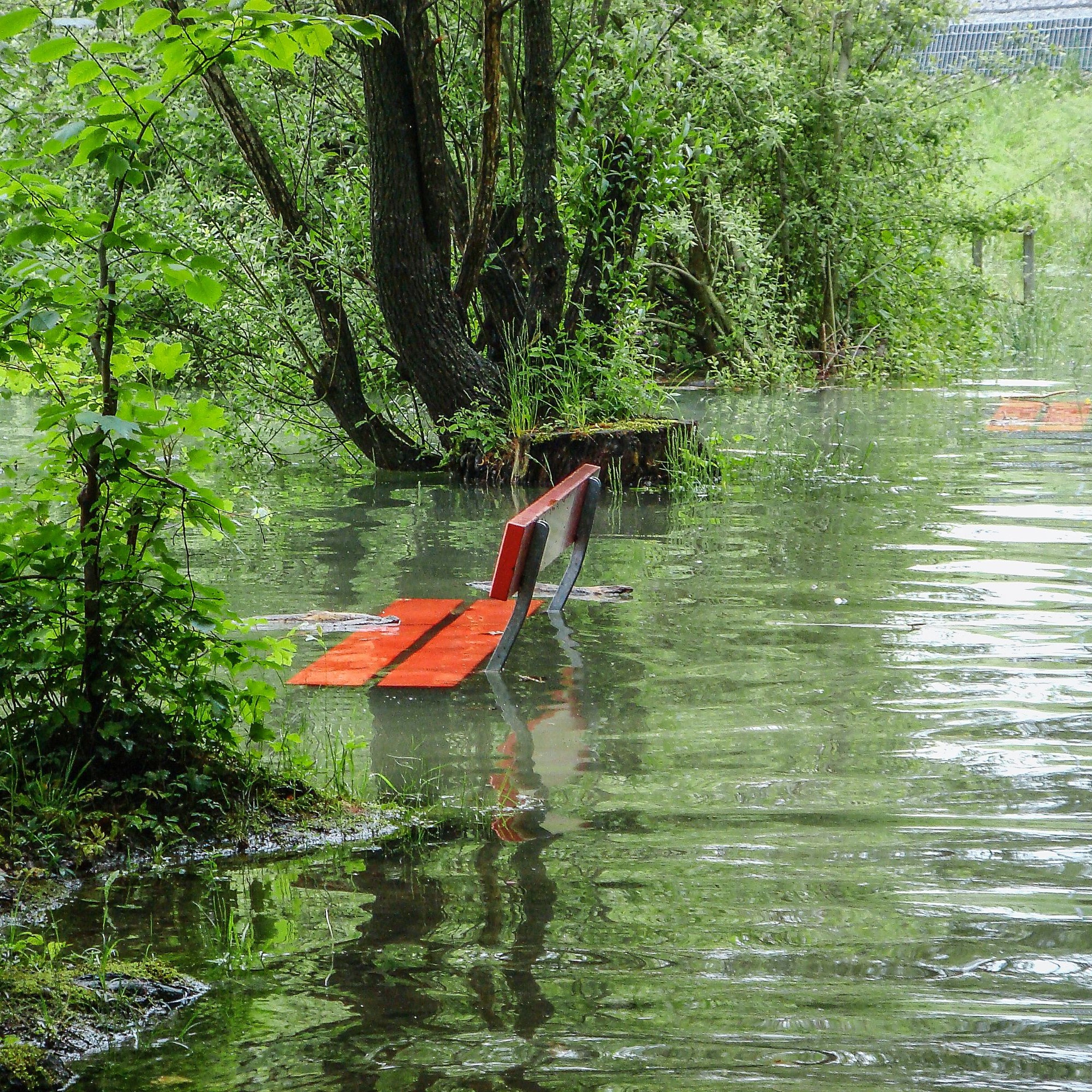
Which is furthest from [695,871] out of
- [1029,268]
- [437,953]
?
[1029,268]

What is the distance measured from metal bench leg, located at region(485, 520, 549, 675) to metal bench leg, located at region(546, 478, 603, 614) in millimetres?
1128

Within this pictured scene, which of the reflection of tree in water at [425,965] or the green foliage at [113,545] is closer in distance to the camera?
the reflection of tree in water at [425,965]

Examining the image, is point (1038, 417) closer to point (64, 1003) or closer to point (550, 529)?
point (550, 529)

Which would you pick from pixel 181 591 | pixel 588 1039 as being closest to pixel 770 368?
pixel 181 591

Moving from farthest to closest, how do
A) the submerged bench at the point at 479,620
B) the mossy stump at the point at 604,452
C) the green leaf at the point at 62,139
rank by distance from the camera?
the mossy stump at the point at 604,452
the submerged bench at the point at 479,620
the green leaf at the point at 62,139

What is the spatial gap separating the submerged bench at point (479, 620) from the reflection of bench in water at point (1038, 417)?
833cm

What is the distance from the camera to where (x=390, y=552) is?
9.17 m

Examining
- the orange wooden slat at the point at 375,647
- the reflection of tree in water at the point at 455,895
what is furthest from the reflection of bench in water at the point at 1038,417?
the reflection of tree in water at the point at 455,895

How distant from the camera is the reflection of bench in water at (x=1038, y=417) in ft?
48.0

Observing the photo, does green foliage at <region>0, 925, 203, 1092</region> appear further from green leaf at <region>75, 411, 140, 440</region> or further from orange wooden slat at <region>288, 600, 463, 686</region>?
orange wooden slat at <region>288, 600, 463, 686</region>

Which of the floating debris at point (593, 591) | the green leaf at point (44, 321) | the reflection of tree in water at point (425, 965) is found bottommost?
the reflection of tree in water at point (425, 965)

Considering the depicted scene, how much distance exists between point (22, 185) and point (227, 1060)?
2465mm

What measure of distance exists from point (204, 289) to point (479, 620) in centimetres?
348

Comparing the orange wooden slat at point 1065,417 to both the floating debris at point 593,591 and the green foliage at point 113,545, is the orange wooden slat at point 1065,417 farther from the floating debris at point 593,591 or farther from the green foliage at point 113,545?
the green foliage at point 113,545
